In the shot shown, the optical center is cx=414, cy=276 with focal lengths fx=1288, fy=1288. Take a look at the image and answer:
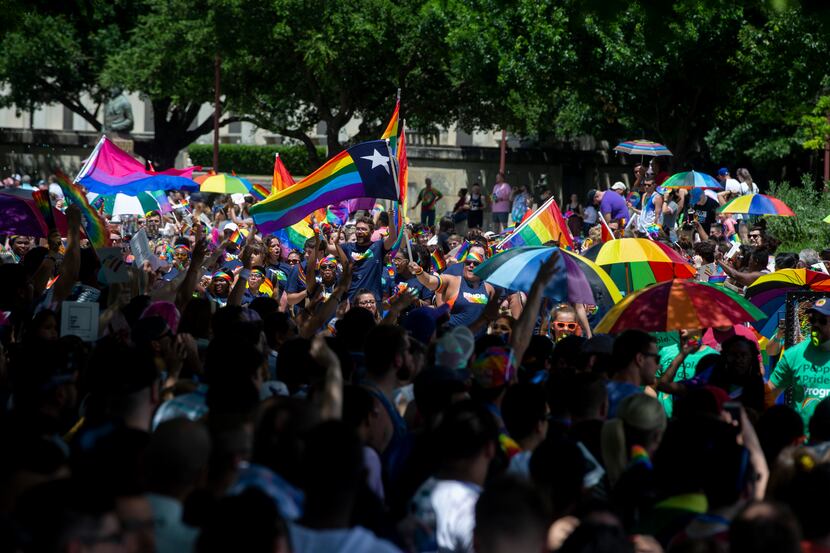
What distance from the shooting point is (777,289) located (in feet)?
32.8

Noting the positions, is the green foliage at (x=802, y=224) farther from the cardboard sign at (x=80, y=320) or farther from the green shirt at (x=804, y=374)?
the cardboard sign at (x=80, y=320)

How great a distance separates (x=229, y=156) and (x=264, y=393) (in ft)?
129

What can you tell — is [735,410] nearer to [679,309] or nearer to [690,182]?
[679,309]

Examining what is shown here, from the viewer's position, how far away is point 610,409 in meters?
6.35

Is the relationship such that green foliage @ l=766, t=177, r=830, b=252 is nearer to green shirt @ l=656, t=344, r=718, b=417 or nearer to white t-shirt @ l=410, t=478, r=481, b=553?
green shirt @ l=656, t=344, r=718, b=417

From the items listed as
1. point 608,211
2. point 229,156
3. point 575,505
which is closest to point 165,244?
point 608,211

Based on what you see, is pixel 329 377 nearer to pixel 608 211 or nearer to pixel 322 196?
pixel 322 196

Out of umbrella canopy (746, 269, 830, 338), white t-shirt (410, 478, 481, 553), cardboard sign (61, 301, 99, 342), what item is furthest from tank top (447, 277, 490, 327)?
white t-shirt (410, 478, 481, 553)

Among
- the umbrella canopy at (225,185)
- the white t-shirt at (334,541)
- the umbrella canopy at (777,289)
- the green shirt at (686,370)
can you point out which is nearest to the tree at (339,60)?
the umbrella canopy at (225,185)

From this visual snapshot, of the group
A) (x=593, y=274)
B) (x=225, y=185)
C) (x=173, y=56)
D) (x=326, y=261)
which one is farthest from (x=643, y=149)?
(x=593, y=274)

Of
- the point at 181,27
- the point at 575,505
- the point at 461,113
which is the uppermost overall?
the point at 181,27

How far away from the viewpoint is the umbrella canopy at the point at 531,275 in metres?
8.47

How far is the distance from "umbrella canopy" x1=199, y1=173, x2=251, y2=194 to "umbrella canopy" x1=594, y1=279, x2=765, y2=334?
46.7 feet

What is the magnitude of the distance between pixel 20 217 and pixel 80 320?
4.38 metres
